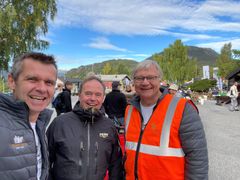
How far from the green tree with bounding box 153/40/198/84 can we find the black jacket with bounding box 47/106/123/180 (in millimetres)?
56405

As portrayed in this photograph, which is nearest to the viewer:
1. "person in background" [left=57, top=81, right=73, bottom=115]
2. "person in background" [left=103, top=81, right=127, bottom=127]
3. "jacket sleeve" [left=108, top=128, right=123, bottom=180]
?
"jacket sleeve" [left=108, top=128, right=123, bottom=180]

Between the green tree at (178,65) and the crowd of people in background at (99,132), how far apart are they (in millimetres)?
56280

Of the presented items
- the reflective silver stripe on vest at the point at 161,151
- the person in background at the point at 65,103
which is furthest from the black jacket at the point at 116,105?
the reflective silver stripe on vest at the point at 161,151

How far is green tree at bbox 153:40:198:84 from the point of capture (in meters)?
58.1

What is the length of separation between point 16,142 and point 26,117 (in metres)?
0.17

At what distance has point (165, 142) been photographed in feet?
7.15

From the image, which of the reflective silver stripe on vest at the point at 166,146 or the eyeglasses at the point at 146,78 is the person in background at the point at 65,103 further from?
the reflective silver stripe on vest at the point at 166,146

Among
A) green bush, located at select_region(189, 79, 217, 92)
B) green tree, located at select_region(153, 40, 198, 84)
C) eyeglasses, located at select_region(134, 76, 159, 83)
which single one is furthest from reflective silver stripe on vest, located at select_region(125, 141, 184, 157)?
green tree, located at select_region(153, 40, 198, 84)

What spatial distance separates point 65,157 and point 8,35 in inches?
A: 362

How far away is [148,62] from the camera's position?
2.44 m

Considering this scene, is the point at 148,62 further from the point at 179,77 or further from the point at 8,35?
the point at 179,77

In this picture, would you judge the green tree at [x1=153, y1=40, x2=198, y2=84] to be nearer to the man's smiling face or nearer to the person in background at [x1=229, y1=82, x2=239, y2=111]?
the person in background at [x1=229, y1=82, x2=239, y2=111]

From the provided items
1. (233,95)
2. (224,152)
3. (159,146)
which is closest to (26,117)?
(159,146)

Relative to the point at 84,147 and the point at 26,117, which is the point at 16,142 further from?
the point at 84,147
